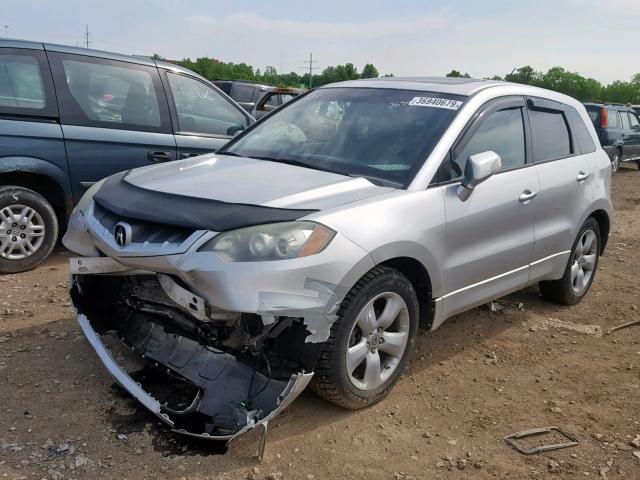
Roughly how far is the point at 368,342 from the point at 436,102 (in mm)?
1636

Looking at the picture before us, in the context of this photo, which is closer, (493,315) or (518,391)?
(518,391)

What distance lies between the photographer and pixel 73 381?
347 cm

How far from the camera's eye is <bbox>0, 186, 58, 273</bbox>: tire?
16.5ft

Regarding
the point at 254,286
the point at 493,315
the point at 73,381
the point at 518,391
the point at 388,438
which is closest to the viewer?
the point at 254,286

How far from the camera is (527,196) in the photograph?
4129 mm

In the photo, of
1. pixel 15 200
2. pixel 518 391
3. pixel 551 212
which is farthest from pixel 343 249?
pixel 15 200

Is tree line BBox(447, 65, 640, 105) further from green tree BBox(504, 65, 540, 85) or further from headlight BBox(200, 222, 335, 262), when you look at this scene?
headlight BBox(200, 222, 335, 262)

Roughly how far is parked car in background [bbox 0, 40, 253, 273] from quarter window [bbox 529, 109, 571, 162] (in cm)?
260

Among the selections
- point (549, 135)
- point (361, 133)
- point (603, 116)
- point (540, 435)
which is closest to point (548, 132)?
point (549, 135)

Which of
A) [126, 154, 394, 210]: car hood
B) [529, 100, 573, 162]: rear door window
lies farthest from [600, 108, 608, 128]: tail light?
[126, 154, 394, 210]: car hood

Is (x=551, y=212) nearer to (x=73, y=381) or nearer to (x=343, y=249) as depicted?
(x=343, y=249)

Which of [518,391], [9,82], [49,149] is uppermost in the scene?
[9,82]

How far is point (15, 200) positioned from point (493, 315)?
3.98 metres

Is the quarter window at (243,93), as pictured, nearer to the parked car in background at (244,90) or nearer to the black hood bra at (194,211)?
the parked car in background at (244,90)
